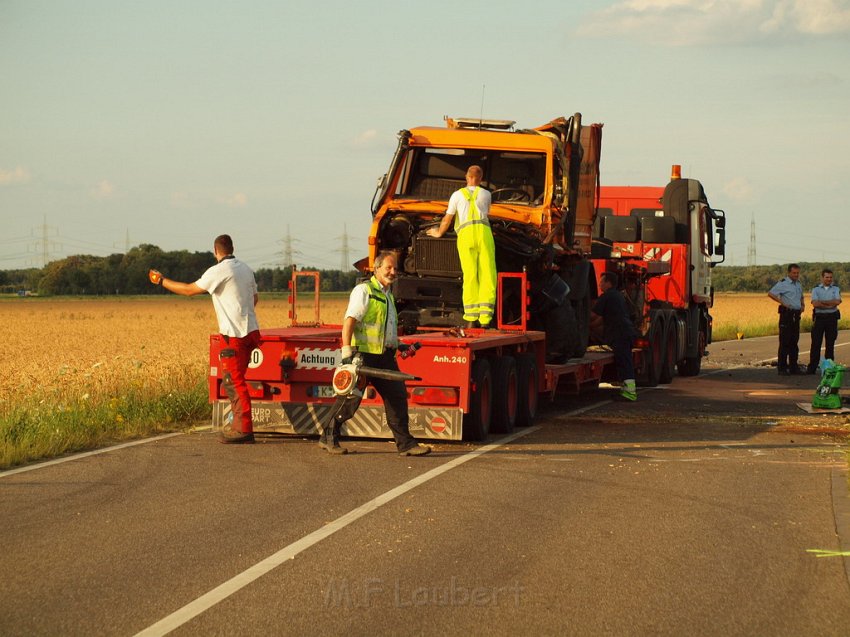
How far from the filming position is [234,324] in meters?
12.6

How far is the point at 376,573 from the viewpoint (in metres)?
7.12

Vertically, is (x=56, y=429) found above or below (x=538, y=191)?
below

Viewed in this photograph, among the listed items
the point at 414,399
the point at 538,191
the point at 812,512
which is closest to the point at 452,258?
the point at 538,191

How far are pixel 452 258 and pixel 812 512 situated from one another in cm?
658

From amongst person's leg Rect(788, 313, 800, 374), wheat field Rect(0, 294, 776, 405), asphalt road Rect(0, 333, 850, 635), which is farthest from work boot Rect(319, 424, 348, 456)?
person's leg Rect(788, 313, 800, 374)

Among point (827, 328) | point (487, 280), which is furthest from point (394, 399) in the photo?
point (827, 328)

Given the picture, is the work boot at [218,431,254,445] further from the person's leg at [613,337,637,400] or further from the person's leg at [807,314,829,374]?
the person's leg at [807,314,829,374]

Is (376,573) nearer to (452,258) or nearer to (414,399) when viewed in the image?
(414,399)

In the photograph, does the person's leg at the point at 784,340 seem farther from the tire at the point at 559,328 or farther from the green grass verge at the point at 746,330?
the green grass verge at the point at 746,330

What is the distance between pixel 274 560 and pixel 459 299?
7.99 m

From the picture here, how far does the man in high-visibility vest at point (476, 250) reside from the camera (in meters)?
14.3

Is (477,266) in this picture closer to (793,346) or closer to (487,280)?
(487,280)

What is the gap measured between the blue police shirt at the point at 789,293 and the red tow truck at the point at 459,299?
4.82 metres

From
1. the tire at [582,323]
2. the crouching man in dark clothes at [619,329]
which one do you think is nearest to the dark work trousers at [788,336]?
the crouching man in dark clothes at [619,329]
